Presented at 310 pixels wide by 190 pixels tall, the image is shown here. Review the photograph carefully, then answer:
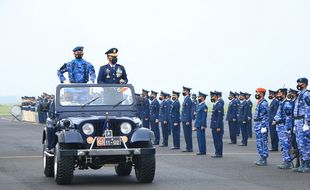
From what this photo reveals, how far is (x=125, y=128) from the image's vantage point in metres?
15.1

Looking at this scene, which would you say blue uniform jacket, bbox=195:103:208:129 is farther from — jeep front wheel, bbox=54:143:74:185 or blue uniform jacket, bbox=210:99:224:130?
jeep front wheel, bbox=54:143:74:185

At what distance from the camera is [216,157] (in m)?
22.8

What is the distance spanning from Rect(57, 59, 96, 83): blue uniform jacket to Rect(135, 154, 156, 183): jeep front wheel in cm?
276

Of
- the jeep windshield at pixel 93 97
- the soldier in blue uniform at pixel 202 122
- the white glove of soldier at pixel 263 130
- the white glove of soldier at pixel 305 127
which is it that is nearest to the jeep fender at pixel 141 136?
the jeep windshield at pixel 93 97

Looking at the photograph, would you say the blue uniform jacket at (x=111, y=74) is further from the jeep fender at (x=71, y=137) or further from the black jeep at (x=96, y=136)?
the jeep fender at (x=71, y=137)

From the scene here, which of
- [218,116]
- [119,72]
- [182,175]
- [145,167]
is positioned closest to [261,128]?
[182,175]

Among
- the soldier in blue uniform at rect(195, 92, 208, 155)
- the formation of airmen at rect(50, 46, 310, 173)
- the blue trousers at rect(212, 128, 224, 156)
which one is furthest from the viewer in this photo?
the soldier in blue uniform at rect(195, 92, 208, 155)

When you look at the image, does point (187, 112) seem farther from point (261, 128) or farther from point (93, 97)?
point (93, 97)

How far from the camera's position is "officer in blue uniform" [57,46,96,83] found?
56.5 feet

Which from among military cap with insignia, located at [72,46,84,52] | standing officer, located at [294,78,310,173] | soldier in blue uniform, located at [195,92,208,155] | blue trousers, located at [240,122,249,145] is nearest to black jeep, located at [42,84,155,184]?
military cap with insignia, located at [72,46,84,52]

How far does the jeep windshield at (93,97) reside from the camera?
52.9 feet

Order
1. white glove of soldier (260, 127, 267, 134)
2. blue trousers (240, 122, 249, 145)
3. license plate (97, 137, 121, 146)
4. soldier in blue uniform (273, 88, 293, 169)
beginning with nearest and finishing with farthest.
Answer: license plate (97, 137, 121, 146) < soldier in blue uniform (273, 88, 293, 169) < white glove of soldier (260, 127, 267, 134) < blue trousers (240, 122, 249, 145)

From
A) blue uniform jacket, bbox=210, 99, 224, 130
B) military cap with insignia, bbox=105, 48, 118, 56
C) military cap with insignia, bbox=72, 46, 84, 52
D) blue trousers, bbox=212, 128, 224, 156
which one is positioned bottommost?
blue trousers, bbox=212, 128, 224, 156

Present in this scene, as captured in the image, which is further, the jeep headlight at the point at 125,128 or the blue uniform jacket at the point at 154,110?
the blue uniform jacket at the point at 154,110
